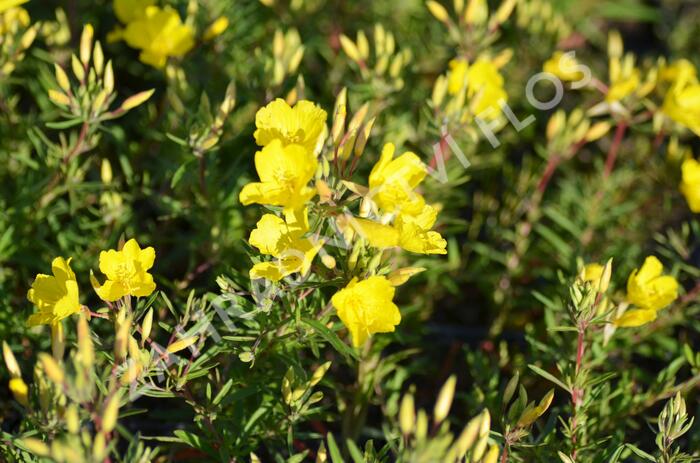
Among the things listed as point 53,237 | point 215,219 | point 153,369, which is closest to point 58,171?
point 53,237

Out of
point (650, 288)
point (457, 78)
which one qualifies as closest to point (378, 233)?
point (650, 288)

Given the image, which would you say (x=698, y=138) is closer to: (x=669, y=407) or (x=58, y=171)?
(x=669, y=407)

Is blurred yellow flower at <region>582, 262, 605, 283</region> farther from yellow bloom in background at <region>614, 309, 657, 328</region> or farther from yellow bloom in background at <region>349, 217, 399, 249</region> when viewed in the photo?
yellow bloom in background at <region>349, 217, 399, 249</region>

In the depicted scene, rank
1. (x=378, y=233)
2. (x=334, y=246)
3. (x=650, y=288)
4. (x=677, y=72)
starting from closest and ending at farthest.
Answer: (x=378, y=233)
(x=334, y=246)
(x=650, y=288)
(x=677, y=72)

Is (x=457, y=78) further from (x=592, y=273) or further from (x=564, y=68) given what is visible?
(x=592, y=273)

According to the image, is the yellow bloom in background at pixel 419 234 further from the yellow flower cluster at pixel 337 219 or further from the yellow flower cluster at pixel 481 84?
the yellow flower cluster at pixel 481 84

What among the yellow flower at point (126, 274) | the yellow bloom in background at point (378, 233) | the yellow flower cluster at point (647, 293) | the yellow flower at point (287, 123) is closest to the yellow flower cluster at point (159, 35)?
the yellow flower at point (287, 123)
